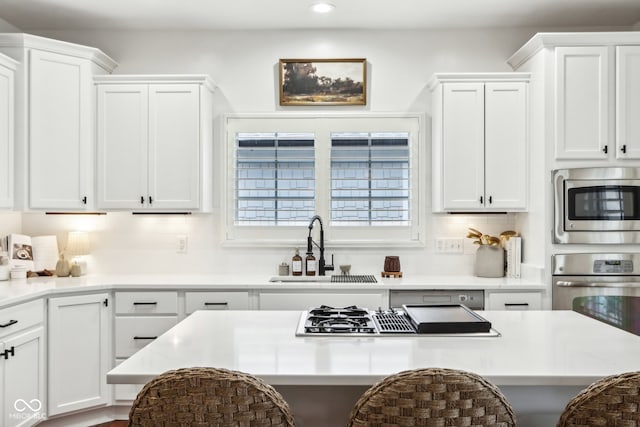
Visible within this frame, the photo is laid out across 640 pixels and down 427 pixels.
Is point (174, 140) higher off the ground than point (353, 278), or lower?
higher

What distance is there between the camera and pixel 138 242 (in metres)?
3.94

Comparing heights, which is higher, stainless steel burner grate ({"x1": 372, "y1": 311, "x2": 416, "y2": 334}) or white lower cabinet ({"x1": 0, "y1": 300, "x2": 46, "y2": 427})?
stainless steel burner grate ({"x1": 372, "y1": 311, "x2": 416, "y2": 334})

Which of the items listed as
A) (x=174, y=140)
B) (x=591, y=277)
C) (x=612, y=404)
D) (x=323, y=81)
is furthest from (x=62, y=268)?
(x=591, y=277)

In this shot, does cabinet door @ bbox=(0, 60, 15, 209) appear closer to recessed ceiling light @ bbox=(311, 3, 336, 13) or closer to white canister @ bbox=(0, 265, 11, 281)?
white canister @ bbox=(0, 265, 11, 281)

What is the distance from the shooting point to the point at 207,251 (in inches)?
155

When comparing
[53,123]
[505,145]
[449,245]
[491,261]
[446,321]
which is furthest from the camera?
[449,245]

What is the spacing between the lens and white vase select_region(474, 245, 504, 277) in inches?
145

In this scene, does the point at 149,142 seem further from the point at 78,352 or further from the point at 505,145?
the point at 505,145

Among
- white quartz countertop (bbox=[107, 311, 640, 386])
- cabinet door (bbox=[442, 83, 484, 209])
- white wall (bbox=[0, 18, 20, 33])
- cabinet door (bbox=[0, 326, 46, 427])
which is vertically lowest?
cabinet door (bbox=[0, 326, 46, 427])

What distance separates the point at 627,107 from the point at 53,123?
3800 mm

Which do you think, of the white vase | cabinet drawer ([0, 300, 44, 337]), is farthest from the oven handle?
cabinet drawer ([0, 300, 44, 337])

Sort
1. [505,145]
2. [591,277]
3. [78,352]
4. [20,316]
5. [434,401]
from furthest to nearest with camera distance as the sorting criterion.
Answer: [505,145], [591,277], [78,352], [20,316], [434,401]

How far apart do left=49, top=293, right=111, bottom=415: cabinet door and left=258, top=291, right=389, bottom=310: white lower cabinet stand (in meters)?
1.09

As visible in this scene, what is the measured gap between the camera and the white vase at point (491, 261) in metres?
3.68
